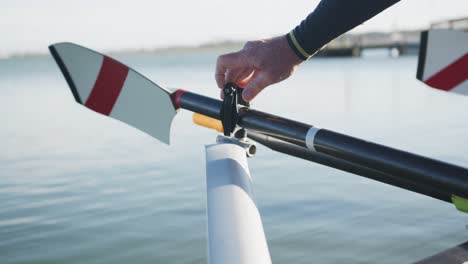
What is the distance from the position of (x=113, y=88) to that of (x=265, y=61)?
1521 millimetres

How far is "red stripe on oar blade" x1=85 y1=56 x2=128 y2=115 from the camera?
326 centimetres

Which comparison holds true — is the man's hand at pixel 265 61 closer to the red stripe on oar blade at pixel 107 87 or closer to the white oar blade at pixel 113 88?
the white oar blade at pixel 113 88

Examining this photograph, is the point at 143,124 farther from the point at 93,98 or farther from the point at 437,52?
the point at 437,52

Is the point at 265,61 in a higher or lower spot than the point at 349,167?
higher

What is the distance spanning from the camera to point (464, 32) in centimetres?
338

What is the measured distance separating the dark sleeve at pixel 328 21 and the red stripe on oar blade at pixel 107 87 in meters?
1.53

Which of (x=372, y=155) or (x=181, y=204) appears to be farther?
(x=181, y=204)

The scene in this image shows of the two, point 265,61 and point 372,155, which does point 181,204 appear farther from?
point 372,155

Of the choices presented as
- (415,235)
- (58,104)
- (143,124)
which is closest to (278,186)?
(415,235)

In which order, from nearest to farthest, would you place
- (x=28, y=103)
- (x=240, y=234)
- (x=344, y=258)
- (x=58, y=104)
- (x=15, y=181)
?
(x=240, y=234)
(x=344, y=258)
(x=15, y=181)
(x=58, y=104)
(x=28, y=103)

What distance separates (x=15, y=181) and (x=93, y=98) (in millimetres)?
5673

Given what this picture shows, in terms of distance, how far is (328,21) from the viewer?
1912mm

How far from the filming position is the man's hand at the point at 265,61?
2.09m

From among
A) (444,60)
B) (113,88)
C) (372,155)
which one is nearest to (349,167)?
(372,155)
